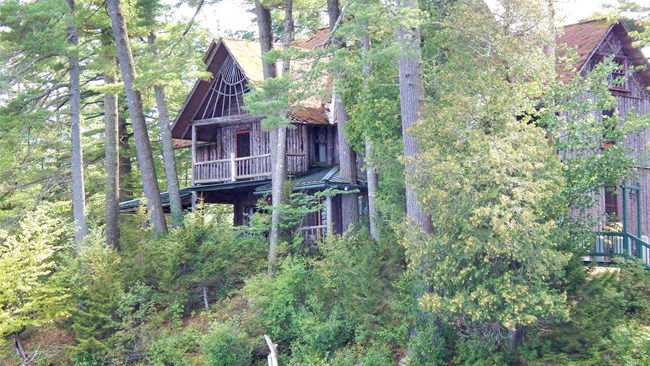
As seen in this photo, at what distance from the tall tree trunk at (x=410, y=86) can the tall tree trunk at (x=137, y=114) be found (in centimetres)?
1067

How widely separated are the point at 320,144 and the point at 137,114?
611 centimetres

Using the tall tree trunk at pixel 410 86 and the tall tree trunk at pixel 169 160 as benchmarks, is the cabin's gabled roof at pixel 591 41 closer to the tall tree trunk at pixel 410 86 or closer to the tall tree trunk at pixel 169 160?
the tall tree trunk at pixel 410 86

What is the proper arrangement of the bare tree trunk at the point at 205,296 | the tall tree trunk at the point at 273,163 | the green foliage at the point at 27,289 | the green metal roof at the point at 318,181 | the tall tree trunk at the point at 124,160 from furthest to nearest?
the tall tree trunk at the point at 124,160
the green metal roof at the point at 318,181
the tall tree trunk at the point at 273,163
the bare tree trunk at the point at 205,296
the green foliage at the point at 27,289

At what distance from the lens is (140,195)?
32938mm

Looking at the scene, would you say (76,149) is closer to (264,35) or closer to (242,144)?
(242,144)

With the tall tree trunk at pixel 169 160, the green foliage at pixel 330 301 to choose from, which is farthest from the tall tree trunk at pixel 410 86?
the tall tree trunk at pixel 169 160

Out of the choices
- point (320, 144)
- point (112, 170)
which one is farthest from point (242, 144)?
point (112, 170)

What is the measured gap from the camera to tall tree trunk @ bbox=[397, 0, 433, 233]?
15.8m

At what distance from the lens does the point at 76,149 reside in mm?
24078

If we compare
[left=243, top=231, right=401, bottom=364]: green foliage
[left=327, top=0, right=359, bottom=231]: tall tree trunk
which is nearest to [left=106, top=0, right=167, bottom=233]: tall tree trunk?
[left=327, top=0, right=359, bottom=231]: tall tree trunk

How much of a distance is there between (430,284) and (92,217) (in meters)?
18.7

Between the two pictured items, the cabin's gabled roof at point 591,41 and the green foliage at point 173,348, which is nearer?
the green foliage at point 173,348

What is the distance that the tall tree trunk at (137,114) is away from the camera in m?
24.3

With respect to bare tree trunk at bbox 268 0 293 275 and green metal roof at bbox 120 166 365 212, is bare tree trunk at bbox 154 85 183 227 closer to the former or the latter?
green metal roof at bbox 120 166 365 212
